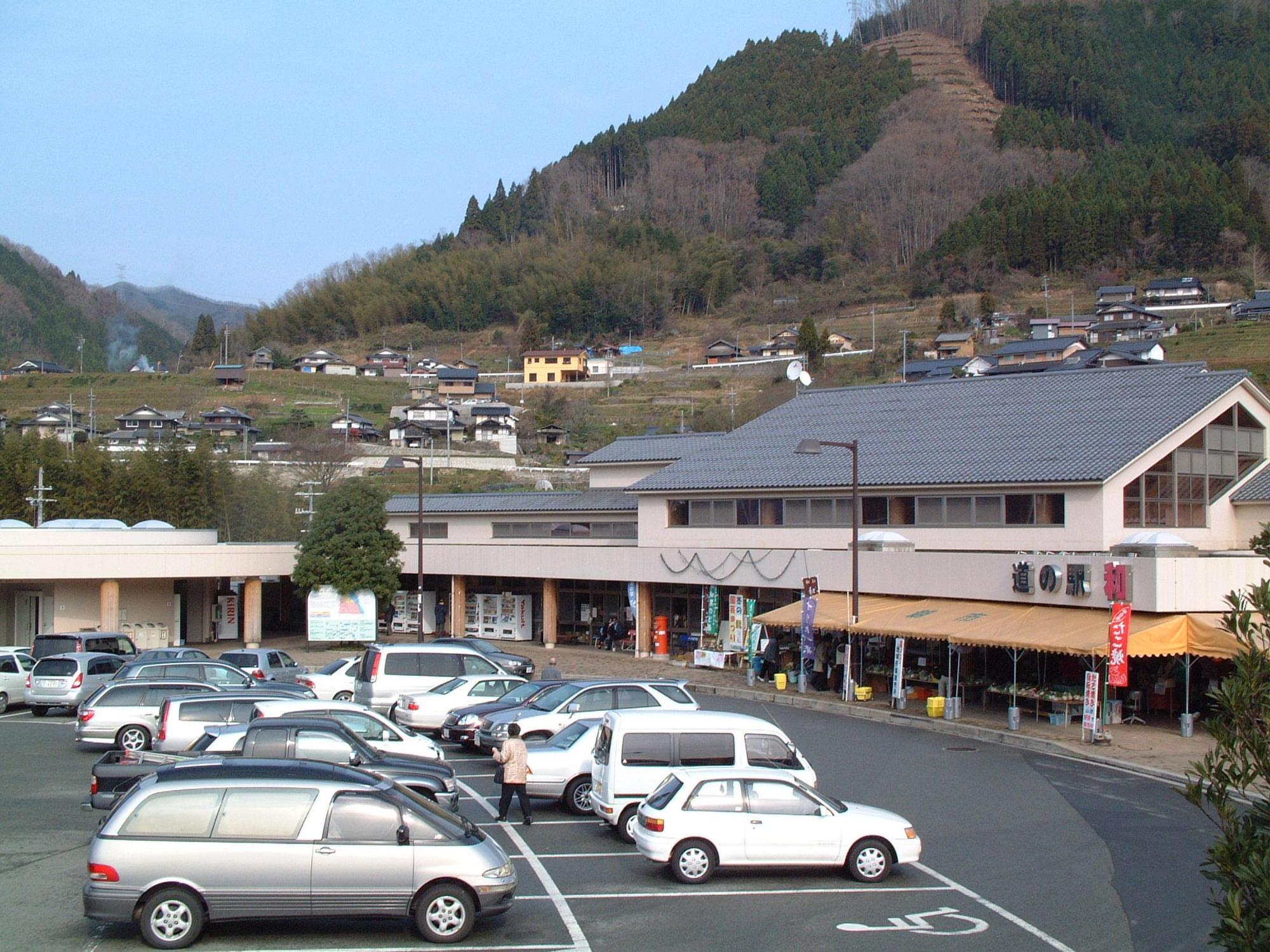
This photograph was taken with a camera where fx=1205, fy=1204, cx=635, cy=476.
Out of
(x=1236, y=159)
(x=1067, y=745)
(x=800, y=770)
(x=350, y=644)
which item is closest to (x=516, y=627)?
(x=350, y=644)

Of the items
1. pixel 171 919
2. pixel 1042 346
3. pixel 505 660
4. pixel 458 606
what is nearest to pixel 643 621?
pixel 458 606

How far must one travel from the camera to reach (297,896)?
408 inches

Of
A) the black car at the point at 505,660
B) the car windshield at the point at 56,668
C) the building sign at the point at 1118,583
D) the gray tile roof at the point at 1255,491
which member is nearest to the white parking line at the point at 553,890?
the black car at the point at 505,660

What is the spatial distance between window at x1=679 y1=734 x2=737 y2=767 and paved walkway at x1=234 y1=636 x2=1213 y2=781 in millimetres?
5525

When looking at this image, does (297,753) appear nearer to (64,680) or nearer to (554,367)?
(64,680)

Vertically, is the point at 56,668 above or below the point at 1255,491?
below

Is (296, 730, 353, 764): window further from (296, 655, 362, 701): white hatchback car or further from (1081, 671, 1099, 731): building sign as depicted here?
(1081, 671, 1099, 731): building sign

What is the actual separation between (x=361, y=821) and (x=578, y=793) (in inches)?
251

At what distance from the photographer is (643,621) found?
4181cm

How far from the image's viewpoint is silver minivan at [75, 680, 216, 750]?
20.6m

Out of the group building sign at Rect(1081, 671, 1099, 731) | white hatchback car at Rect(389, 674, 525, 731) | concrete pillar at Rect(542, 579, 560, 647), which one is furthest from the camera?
concrete pillar at Rect(542, 579, 560, 647)

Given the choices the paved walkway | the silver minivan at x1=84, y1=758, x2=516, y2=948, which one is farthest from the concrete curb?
the silver minivan at x1=84, y1=758, x2=516, y2=948

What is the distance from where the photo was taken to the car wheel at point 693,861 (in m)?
12.8

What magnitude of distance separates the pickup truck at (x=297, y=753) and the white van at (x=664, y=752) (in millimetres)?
2140
